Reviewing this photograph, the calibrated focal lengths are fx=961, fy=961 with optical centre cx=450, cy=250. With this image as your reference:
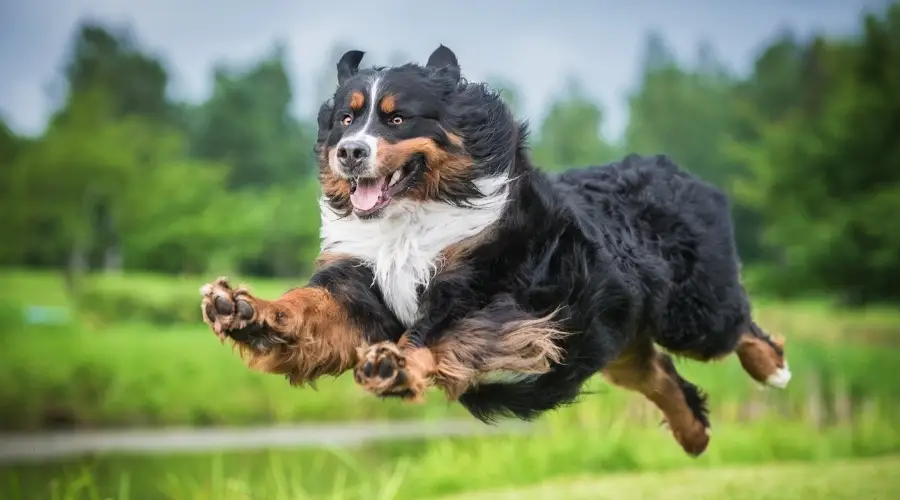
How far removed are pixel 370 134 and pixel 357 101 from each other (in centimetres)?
20

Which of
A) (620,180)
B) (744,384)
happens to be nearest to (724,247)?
(620,180)

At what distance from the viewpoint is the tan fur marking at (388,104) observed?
3711 millimetres

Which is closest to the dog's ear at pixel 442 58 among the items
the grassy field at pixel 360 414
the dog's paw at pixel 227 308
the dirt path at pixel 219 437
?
the dog's paw at pixel 227 308

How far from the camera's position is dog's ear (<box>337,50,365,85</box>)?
408cm

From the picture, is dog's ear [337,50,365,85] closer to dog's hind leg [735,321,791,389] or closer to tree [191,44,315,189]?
dog's hind leg [735,321,791,389]

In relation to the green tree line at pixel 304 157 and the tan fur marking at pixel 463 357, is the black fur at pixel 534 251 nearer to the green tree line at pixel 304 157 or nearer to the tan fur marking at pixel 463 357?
the tan fur marking at pixel 463 357

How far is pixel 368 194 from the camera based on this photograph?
12.3 feet

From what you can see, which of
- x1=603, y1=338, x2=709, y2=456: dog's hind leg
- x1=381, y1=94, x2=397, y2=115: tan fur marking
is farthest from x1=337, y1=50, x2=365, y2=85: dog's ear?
x1=603, y1=338, x2=709, y2=456: dog's hind leg

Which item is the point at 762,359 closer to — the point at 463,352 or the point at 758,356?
the point at 758,356

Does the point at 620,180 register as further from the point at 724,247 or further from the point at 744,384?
the point at 744,384

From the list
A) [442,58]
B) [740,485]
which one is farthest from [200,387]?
[442,58]

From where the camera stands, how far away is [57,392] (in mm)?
13070

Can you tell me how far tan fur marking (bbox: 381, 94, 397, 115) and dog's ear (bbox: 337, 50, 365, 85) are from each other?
39 cm

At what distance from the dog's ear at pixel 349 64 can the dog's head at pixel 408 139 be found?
0.06 ft
